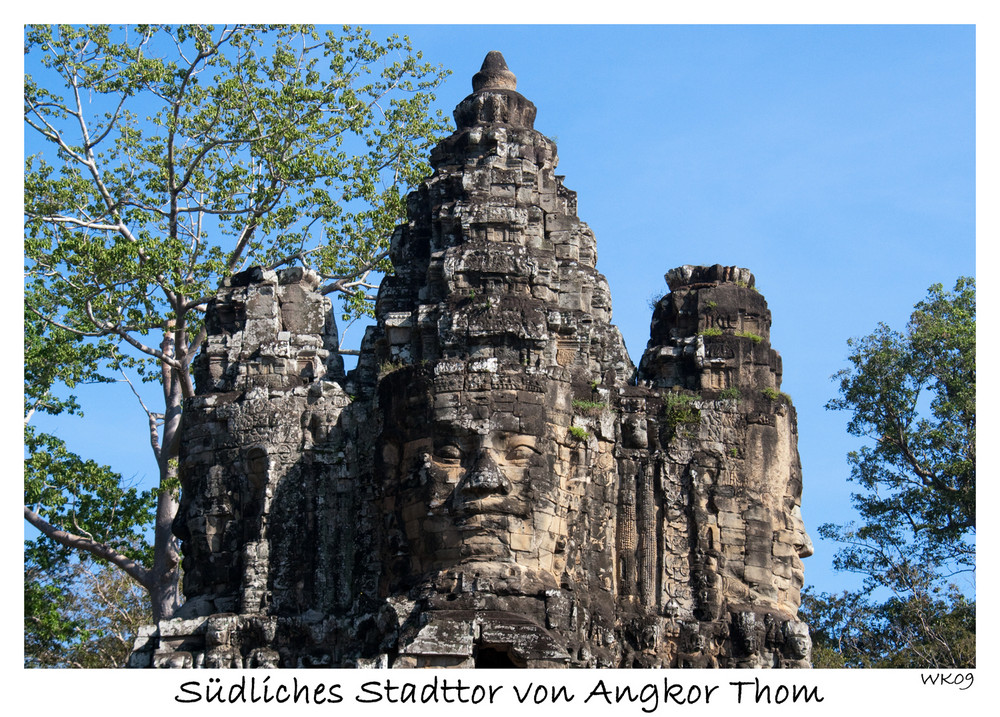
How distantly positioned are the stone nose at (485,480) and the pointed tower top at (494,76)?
633cm

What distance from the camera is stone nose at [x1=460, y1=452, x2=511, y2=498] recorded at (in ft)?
73.1

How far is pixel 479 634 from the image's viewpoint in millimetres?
21516

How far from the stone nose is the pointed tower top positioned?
6328mm

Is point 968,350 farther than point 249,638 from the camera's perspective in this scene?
Yes

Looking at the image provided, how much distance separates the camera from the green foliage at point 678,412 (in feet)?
80.2

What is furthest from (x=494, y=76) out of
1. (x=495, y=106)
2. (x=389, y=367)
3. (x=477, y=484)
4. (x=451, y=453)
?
(x=477, y=484)

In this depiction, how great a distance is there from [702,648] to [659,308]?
5027 millimetres

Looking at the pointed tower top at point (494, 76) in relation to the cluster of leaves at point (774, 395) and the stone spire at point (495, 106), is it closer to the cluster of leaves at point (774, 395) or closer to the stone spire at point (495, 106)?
the stone spire at point (495, 106)

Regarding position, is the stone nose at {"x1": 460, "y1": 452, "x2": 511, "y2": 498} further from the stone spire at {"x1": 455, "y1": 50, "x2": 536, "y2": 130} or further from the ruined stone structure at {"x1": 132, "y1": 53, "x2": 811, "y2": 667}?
the stone spire at {"x1": 455, "y1": 50, "x2": 536, "y2": 130}

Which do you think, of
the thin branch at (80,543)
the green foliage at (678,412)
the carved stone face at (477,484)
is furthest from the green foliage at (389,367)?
the thin branch at (80,543)

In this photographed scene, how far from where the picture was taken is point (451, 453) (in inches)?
900
